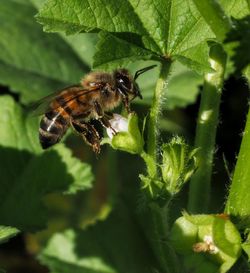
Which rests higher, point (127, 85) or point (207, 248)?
point (127, 85)

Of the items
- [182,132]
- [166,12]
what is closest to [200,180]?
[166,12]

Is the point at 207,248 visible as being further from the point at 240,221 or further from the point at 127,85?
the point at 127,85

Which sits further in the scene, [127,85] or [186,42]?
[127,85]

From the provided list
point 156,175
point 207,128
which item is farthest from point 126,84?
point 156,175

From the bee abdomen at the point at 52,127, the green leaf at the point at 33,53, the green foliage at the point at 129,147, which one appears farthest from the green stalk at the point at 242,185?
the green leaf at the point at 33,53

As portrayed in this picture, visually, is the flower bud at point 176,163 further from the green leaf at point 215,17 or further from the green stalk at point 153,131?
the green leaf at point 215,17

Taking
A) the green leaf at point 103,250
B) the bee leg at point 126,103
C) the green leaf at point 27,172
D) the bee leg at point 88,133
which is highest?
the bee leg at point 126,103

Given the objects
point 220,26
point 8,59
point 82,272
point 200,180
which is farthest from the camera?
point 8,59

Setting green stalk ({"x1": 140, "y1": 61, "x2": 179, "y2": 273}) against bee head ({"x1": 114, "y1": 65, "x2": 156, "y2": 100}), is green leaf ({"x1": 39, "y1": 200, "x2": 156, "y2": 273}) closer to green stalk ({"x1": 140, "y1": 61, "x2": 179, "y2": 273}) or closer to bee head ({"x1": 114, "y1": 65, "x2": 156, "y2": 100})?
green stalk ({"x1": 140, "y1": 61, "x2": 179, "y2": 273})

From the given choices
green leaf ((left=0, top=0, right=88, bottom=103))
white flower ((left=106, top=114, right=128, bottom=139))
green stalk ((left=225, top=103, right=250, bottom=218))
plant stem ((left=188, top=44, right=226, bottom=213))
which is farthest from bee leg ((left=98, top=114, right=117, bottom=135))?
green leaf ((left=0, top=0, right=88, bottom=103))

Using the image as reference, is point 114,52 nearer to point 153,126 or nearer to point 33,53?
point 153,126
